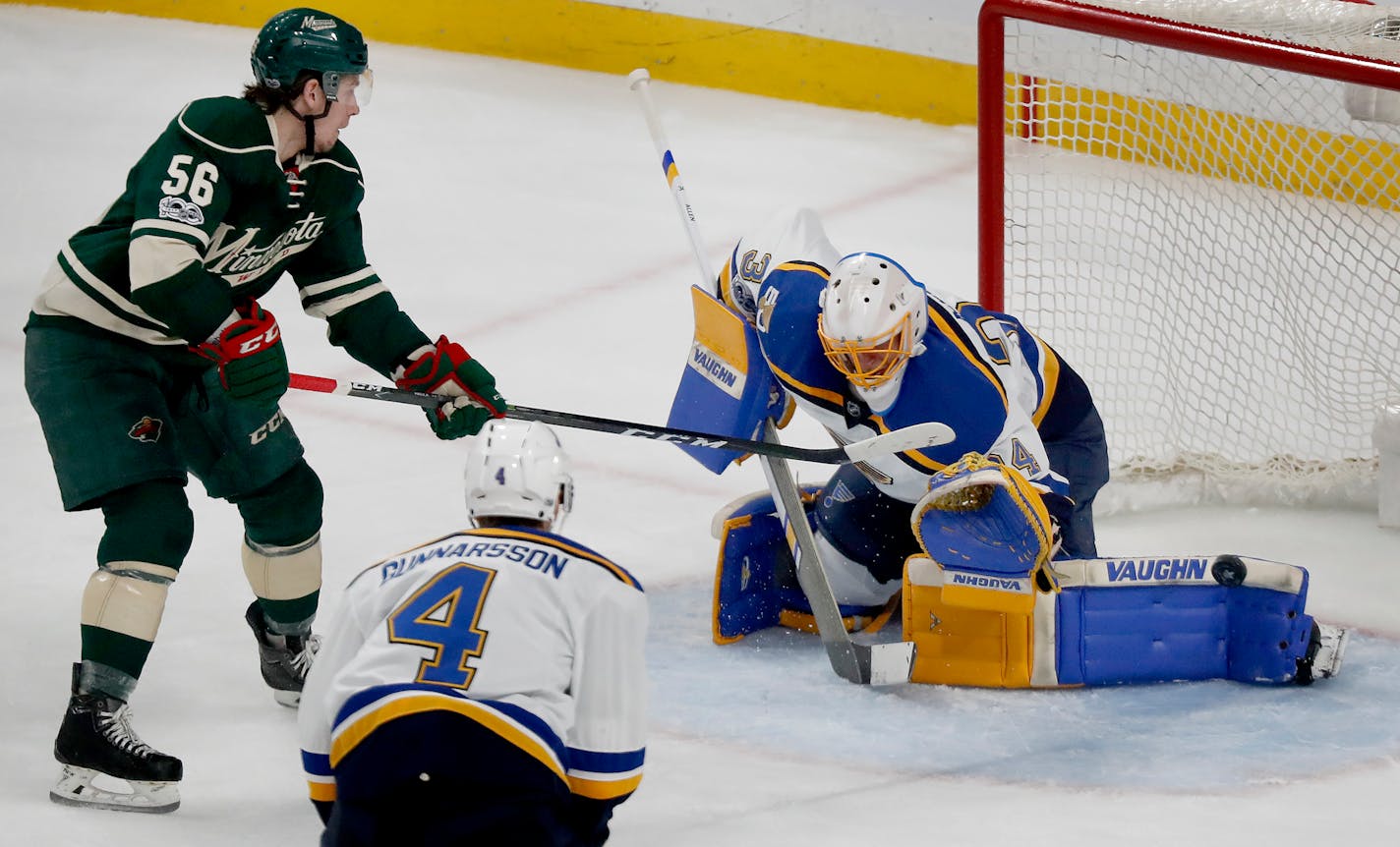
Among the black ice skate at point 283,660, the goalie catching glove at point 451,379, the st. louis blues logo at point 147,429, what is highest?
the goalie catching glove at point 451,379

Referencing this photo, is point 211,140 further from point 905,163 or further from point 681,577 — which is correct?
point 905,163

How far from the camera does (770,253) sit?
3.65 metres

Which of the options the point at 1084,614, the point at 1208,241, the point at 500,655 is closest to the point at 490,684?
the point at 500,655

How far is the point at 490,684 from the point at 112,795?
3.36 feet

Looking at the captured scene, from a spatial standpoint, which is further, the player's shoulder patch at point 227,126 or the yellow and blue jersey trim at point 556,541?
the player's shoulder patch at point 227,126

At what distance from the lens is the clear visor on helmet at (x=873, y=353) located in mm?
3252

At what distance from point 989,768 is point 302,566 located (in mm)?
1154

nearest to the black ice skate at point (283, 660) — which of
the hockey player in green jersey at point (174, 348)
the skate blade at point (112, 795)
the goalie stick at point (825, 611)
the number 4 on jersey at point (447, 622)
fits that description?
the hockey player in green jersey at point (174, 348)

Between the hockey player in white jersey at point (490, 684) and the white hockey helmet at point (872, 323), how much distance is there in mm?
940

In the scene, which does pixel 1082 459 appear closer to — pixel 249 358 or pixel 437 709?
pixel 249 358

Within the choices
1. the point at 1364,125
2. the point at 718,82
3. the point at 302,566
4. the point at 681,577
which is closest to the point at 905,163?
the point at 718,82

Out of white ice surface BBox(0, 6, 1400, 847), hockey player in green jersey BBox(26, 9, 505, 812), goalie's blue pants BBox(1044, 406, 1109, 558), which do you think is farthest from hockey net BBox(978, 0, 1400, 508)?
hockey player in green jersey BBox(26, 9, 505, 812)

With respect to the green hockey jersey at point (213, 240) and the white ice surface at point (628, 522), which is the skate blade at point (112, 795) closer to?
the white ice surface at point (628, 522)

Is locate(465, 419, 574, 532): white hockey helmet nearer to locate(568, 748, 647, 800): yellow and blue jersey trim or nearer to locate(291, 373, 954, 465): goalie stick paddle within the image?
locate(568, 748, 647, 800): yellow and blue jersey trim
